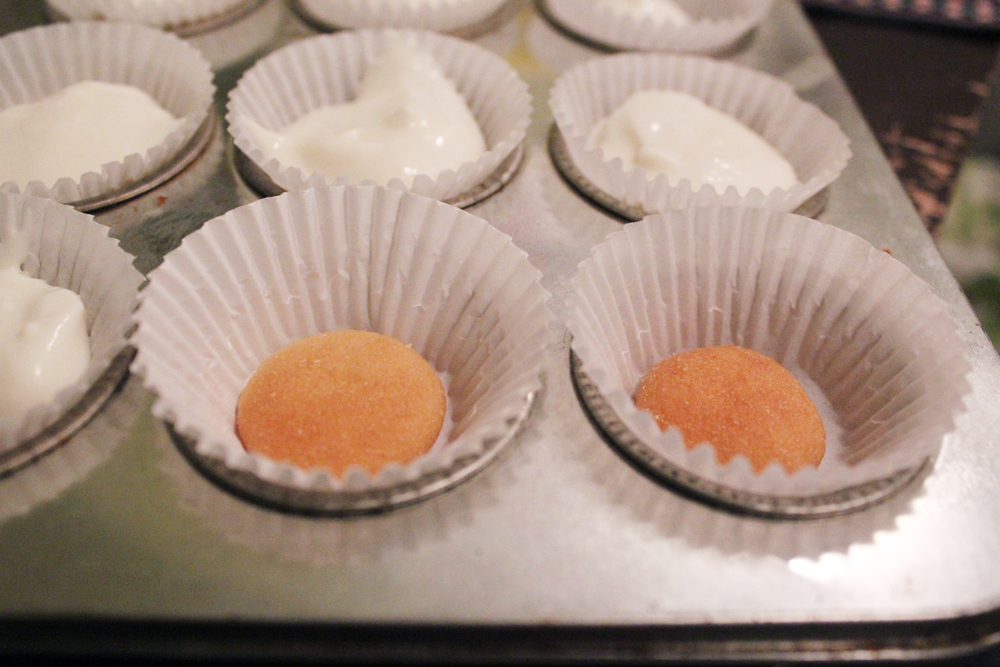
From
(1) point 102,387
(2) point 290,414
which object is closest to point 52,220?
(1) point 102,387

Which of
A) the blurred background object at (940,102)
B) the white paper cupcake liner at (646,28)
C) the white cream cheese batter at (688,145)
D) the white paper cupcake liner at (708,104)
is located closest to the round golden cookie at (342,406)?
the white paper cupcake liner at (708,104)

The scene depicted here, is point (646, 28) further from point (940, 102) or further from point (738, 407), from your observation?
point (738, 407)

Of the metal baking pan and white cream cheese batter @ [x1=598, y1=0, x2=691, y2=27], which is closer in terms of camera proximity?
the metal baking pan

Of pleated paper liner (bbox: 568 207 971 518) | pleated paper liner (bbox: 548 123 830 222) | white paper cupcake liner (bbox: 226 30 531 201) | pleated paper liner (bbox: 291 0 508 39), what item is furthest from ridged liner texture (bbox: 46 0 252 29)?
pleated paper liner (bbox: 568 207 971 518)

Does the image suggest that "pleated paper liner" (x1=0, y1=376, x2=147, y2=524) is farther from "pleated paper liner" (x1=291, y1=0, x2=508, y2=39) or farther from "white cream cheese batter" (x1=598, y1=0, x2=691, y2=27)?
"white cream cheese batter" (x1=598, y1=0, x2=691, y2=27)

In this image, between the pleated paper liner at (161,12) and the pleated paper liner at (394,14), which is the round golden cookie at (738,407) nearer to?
the pleated paper liner at (394,14)

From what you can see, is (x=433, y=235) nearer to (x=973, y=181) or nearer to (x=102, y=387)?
(x=102, y=387)
